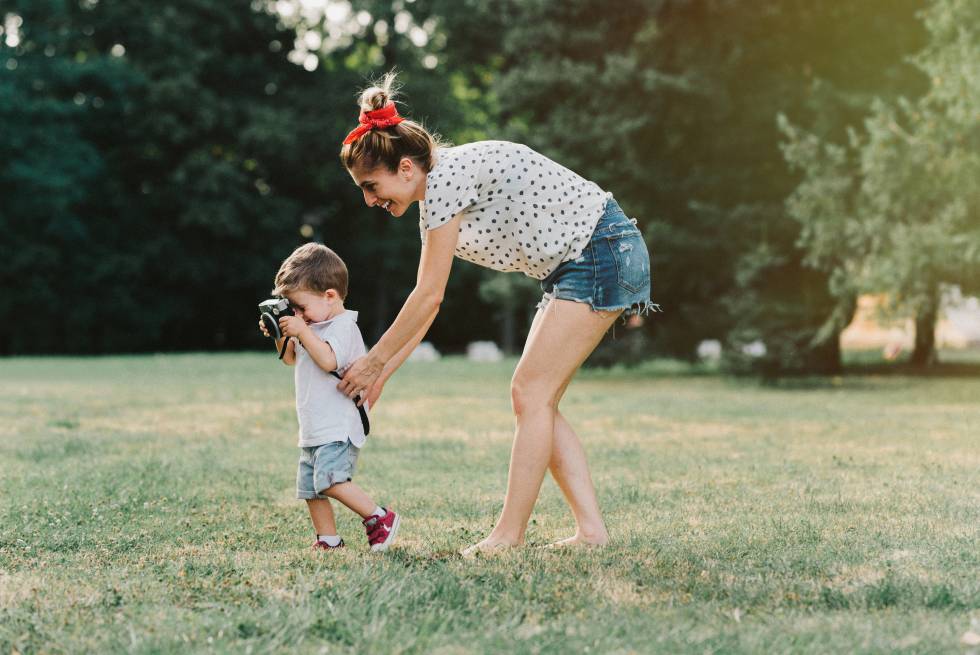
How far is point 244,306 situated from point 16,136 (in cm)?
1039

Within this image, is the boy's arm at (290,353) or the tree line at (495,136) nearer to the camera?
the boy's arm at (290,353)

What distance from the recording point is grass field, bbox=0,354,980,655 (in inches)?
127

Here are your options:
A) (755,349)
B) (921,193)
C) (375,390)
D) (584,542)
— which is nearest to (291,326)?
(375,390)

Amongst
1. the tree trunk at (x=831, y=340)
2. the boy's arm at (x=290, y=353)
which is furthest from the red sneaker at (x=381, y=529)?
the tree trunk at (x=831, y=340)

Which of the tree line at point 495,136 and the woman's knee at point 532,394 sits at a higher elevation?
the tree line at point 495,136

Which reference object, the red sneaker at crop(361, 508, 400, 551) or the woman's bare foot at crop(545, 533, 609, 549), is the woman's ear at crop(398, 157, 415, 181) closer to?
the red sneaker at crop(361, 508, 400, 551)

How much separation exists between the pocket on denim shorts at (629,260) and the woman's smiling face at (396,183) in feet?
2.66

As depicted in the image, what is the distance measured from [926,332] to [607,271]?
1798 cm

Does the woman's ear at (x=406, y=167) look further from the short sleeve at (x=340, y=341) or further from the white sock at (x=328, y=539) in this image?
the white sock at (x=328, y=539)

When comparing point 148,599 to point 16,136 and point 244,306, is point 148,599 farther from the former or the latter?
point 244,306

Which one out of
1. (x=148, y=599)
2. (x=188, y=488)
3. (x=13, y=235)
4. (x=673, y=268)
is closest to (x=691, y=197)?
(x=673, y=268)

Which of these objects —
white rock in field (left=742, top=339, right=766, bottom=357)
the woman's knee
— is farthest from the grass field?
white rock in field (left=742, top=339, right=766, bottom=357)

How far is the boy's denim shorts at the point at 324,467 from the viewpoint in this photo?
456cm

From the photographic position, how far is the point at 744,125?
701 inches
